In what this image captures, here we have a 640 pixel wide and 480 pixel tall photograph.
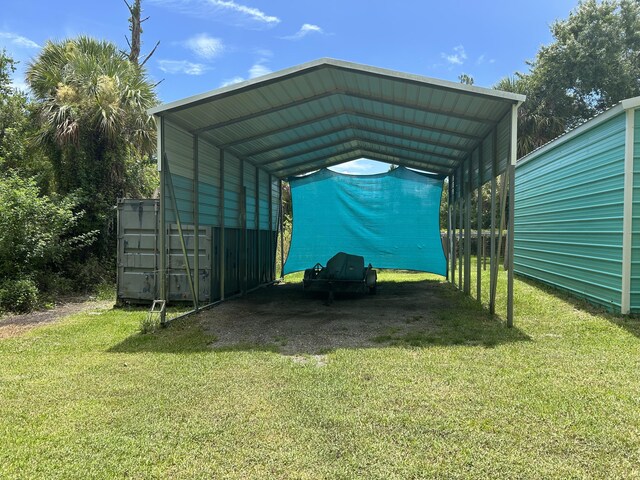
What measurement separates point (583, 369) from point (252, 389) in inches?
133

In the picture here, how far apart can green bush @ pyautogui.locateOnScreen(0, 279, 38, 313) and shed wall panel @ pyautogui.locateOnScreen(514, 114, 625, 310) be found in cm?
1035

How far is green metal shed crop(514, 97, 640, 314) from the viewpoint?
6797 mm

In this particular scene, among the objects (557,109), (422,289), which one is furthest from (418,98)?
(557,109)

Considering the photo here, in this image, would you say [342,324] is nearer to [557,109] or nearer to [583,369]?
[583,369]

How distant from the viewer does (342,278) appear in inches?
392

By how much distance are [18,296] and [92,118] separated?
15.5 ft

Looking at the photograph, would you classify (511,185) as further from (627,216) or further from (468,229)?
(468,229)

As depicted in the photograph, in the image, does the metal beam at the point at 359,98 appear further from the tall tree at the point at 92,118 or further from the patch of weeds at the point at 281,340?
the tall tree at the point at 92,118

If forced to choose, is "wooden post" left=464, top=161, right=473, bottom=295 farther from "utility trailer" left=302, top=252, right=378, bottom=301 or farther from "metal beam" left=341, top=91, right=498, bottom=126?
"metal beam" left=341, top=91, right=498, bottom=126

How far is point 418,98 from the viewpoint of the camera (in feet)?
23.4

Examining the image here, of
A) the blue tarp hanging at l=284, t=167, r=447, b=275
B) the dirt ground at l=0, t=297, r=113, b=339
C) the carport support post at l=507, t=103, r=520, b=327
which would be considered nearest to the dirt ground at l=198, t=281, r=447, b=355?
the carport support post at l=507, t=103, r=520, b=327

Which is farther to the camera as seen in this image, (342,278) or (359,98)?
(342,278)

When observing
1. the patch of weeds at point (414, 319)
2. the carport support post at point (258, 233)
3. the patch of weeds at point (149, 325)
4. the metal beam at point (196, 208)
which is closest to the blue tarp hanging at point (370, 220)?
the carport support post at point (258, 233)

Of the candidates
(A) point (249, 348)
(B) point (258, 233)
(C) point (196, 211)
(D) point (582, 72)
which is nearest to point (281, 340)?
(A) point (249, 348)
